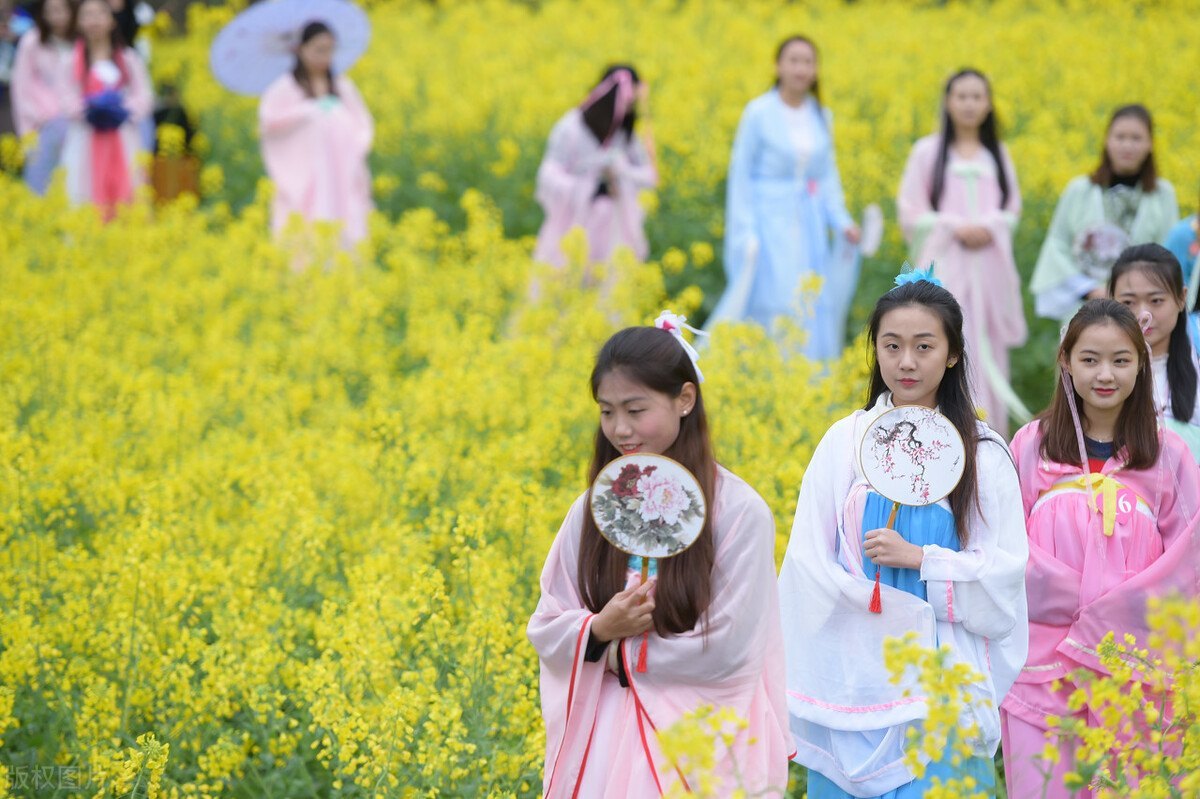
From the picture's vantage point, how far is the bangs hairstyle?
3.75m

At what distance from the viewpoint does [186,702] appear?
411cm

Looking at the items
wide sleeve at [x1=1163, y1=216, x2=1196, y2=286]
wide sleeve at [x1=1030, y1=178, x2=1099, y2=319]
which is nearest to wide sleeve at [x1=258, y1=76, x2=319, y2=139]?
wide sleeve at [x1=1030, y1=178, x2=1099, y2=319]

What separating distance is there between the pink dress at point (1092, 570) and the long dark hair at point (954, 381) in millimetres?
367

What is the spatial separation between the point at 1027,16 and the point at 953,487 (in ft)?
48.4

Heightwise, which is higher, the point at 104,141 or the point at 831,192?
the point at 104,141

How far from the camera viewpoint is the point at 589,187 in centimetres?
987

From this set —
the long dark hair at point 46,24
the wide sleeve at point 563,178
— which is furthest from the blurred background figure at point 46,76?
the wide sleeve at point 563,178

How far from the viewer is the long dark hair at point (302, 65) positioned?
10.5m

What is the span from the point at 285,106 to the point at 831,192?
4.19 metres

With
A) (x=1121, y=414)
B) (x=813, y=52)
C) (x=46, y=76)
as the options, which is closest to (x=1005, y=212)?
(x=813, y=52)

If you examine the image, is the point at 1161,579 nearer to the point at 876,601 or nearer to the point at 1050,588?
the point at 1050,588

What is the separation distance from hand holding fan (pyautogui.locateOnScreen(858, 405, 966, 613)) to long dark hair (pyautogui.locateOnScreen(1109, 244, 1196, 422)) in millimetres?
1330

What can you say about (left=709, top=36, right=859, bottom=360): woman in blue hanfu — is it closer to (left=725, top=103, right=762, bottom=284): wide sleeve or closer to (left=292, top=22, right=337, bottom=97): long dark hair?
(left=725, top=103, right=762, bottom=284): wide sleeve

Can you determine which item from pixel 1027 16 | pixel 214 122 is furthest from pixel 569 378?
pixel 1027 16
